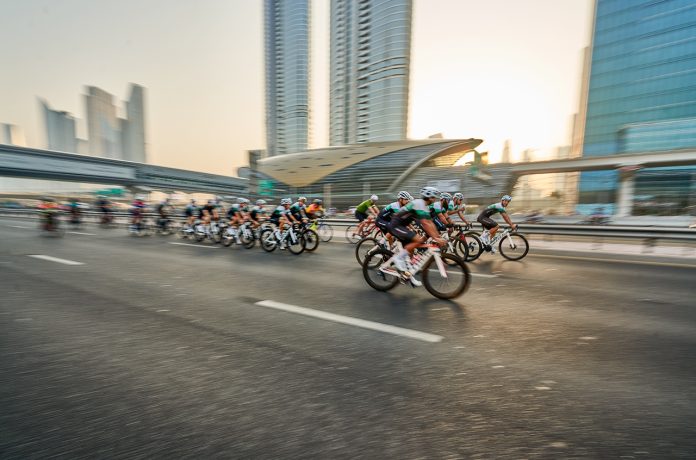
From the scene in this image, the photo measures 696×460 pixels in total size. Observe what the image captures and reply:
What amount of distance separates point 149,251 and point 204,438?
32.3ft

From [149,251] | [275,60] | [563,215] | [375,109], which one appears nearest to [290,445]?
[149,251]

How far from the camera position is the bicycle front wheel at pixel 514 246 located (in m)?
9.18

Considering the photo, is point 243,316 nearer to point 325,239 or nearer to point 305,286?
point 305,286

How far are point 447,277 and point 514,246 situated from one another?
5.34m

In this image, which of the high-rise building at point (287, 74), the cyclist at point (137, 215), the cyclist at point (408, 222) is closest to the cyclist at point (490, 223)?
the cyclist at point (408, 222)

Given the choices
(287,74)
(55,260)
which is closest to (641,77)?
(55,260)

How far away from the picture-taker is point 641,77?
73.7m

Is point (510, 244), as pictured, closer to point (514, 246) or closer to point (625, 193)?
point (514, 246)

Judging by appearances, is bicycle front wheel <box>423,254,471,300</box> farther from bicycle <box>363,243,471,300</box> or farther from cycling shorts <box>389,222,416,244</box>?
cycling shorts <box>389,222,416,244</box>

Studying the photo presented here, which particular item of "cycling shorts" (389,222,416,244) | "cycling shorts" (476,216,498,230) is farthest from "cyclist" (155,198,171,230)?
"cycling shorts" (476,216,498,230)

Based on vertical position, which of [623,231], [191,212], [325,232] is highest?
[191,212]

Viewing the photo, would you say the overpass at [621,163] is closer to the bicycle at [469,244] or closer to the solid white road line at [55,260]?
the bicycle at [469,244]

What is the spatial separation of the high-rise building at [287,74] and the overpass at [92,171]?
2063 inches

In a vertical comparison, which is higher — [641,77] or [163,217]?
[641,77]
